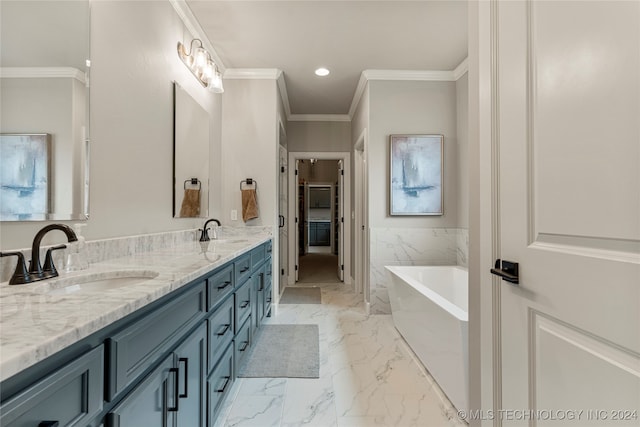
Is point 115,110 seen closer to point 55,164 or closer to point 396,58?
point 55,164

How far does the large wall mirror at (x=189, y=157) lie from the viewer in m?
2.07

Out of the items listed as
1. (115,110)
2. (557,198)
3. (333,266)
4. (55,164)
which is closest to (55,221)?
(55,164)

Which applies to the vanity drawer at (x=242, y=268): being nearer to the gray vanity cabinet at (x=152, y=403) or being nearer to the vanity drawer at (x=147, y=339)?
the vanity drawer at (x=147, y=339)

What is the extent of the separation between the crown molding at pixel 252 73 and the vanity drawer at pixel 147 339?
266cm

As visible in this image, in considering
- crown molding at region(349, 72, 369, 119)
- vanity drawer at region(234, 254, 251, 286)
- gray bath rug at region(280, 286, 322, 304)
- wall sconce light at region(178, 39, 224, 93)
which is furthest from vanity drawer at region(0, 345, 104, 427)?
crown molding at region(349, 72, 369, 119)

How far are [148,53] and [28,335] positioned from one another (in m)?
1.81

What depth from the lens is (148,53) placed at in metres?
1.73

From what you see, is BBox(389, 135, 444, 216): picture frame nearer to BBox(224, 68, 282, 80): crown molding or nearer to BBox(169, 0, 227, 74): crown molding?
BBox(224, 68, 282, 80): crown molding

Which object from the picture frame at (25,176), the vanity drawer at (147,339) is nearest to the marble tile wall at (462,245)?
the vanity drawer at (147,339)

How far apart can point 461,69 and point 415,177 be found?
47.7 inches

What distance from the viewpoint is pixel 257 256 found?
7.48ft

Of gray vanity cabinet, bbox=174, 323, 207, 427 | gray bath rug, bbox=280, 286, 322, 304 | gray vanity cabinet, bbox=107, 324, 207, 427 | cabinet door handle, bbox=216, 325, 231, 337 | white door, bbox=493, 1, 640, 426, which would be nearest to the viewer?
white door, bbox=493, 1, 640, 426

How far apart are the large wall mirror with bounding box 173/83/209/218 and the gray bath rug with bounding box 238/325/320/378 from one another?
4.02ft

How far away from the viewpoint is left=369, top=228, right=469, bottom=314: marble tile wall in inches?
121
